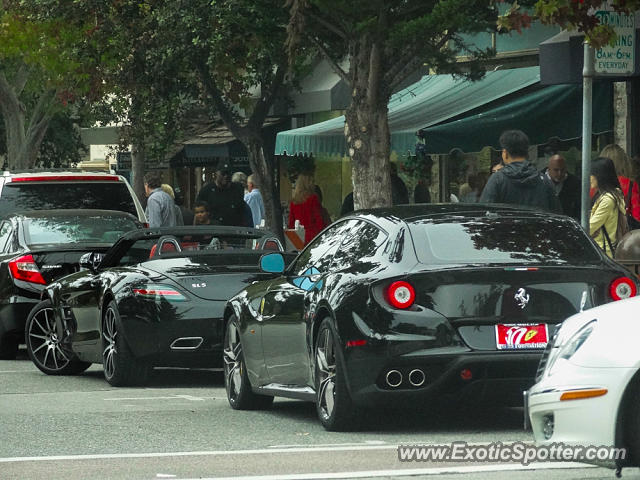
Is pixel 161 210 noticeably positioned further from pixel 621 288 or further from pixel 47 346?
pixel 621 288

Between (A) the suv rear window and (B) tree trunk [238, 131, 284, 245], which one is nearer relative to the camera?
(A) the suv rear window

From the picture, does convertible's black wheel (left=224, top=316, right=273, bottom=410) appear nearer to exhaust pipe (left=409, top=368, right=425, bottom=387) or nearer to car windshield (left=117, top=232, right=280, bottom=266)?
car windshield (left=117, top=232, right=280, bottom=266)

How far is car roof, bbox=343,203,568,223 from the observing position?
10.1 metres

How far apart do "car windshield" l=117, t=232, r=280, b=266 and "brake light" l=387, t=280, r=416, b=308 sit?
14.6ft

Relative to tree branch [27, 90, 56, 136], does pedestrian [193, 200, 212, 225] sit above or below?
below

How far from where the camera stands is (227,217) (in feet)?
81.1

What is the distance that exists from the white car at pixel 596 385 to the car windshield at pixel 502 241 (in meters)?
2.46

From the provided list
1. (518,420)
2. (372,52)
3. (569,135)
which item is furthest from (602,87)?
(518,420)

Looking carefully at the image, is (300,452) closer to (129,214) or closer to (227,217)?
(129,214)

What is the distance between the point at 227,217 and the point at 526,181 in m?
11.9

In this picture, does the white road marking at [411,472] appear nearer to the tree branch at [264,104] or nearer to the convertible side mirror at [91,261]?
the convertible side mirror at [91,261]

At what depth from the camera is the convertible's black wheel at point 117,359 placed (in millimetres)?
13570

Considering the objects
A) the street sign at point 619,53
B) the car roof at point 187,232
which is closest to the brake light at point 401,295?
the street sign at point 619,53

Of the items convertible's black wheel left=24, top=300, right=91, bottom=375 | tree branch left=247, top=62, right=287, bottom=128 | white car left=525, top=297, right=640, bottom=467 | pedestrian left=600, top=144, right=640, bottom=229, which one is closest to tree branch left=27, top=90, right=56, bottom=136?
tree branch left=247, top=62, right=287, bottom=128
